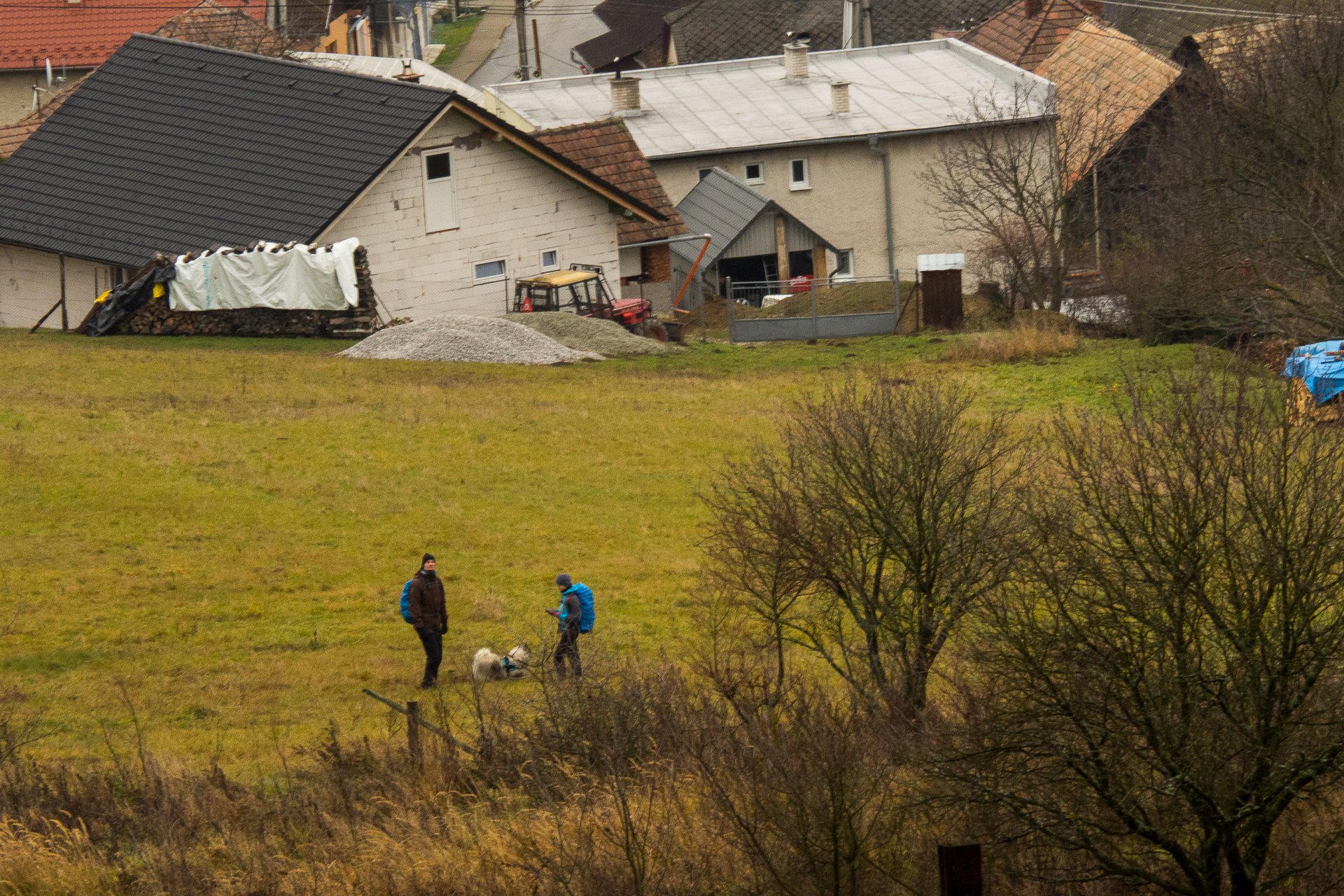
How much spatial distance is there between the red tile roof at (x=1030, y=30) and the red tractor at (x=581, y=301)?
839 inches

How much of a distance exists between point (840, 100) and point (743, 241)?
6398mm

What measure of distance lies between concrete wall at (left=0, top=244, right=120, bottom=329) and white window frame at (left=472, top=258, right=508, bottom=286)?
806cm

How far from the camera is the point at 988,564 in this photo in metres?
11.0

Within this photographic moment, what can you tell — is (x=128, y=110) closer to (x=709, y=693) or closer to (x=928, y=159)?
(x=928, y=159)

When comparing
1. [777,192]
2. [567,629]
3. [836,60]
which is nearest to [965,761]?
[567,629]

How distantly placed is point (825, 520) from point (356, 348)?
19.8 metres

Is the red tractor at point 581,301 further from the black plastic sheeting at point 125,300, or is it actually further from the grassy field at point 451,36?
the grassy field at point 451,36

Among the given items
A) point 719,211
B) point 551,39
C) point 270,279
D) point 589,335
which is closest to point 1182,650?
point 589,335

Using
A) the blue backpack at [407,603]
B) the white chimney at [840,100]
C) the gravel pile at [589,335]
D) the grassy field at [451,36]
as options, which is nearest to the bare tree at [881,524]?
the blue backpack at [407,603]

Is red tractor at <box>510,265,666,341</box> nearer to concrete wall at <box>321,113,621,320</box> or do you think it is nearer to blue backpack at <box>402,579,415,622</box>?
concrete wall at <box>321,113,621,320</box>

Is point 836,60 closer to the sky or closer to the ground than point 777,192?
closer to the sky

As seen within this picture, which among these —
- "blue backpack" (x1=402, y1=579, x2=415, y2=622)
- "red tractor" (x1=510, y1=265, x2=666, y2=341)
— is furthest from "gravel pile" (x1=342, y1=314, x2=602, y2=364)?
"blue backpack" (x1=402, y1=579, x2=415, y2=622)

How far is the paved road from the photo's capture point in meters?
63.6

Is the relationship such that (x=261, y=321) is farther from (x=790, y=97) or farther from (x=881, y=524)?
(x=881, y=524)
